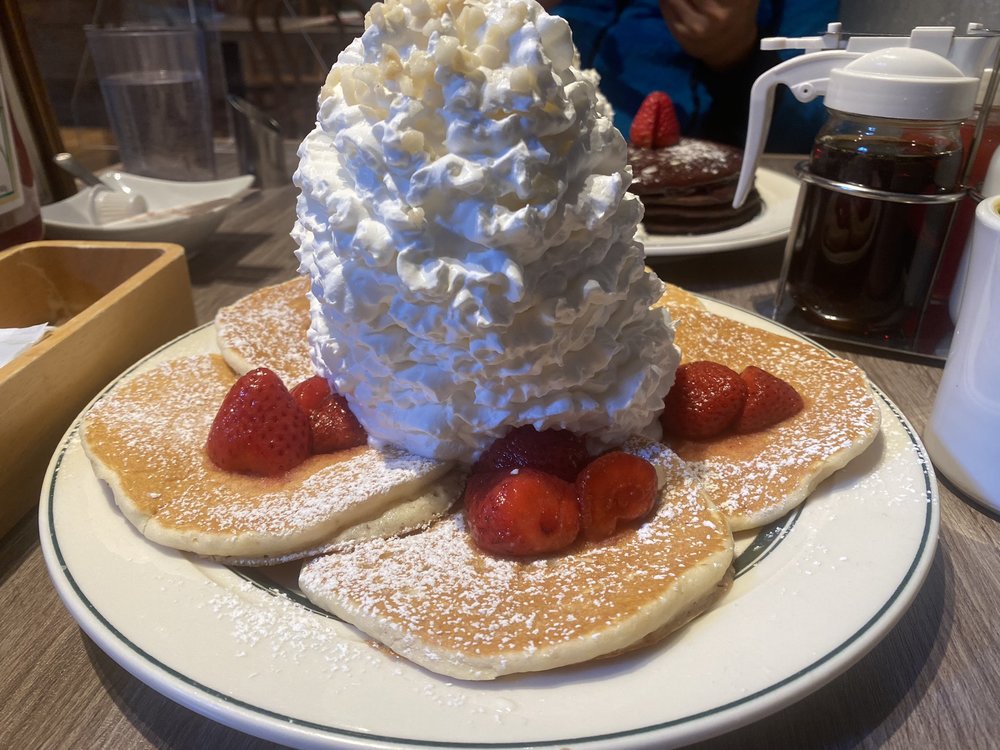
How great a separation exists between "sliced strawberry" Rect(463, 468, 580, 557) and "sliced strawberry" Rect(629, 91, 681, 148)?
1.58m

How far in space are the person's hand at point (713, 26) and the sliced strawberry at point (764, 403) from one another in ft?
6.57

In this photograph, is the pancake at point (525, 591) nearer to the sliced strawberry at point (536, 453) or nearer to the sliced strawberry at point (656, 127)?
the sliced strawberry at point (536, 453)

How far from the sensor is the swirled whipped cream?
2.50ft

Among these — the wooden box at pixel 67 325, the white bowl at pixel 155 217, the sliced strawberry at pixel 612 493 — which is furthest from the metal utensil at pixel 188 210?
the sliced strawberry at pixel 612 493

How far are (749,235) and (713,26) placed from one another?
119 cm

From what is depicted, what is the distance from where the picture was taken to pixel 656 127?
2.12 meters

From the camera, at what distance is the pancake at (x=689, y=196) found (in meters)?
1.81

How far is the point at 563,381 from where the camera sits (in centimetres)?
87

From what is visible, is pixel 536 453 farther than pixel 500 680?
Yes

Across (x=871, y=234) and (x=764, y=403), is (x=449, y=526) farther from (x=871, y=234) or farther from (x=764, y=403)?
(x=871, y=234)

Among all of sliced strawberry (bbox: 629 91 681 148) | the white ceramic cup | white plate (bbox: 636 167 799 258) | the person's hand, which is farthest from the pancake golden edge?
the person's hand

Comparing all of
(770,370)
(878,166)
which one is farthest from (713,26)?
(770,370)

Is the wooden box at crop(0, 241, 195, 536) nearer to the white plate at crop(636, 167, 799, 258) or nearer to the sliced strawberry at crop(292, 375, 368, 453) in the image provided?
the sliced strawberry at crop(292, 375, 368, 453)

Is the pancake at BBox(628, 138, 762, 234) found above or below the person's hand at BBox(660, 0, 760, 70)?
below
